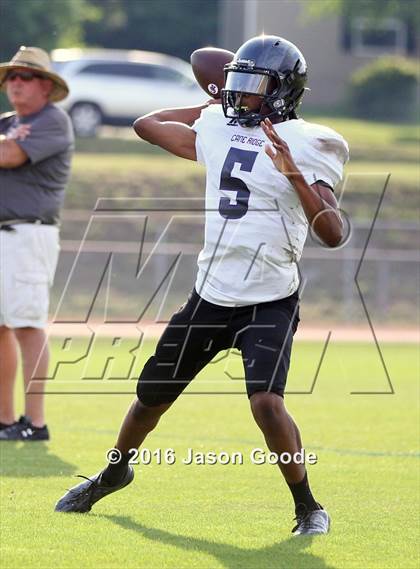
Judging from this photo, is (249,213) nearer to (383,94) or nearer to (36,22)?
(36,22)

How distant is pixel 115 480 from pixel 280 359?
3.15 ft

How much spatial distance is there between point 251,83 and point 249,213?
509 mm

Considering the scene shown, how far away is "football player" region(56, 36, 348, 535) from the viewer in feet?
15.6

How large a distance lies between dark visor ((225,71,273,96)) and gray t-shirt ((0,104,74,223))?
2471mm

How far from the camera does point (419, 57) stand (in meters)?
36.0

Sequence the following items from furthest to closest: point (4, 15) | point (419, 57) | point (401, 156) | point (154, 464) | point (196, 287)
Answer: point (419, 57) → point (4, 15) → point (401, 156) → point (154, 464) → point (196, 287)

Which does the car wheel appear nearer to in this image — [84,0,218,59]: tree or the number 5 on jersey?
[84,0,218,59]: tree

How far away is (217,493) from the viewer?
5738mm

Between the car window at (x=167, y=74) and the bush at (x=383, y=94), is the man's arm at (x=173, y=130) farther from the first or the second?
the bush at (x=383, y=94)

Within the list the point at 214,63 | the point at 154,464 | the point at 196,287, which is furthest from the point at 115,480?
the point at 214,63

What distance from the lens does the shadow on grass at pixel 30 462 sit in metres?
6.12

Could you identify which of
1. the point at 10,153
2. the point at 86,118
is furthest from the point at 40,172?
the point at 86,118

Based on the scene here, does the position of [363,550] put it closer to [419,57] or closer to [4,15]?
[4,15]

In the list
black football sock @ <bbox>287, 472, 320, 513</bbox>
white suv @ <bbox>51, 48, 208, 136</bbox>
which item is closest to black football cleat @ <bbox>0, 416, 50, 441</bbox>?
black football sock @ <bbox>287, 472, 320, 513</bbox>
